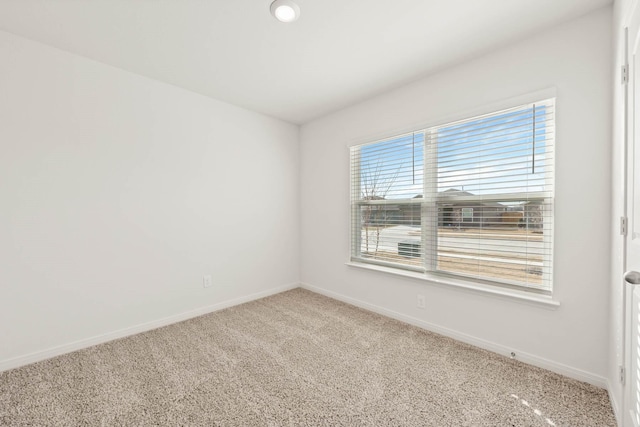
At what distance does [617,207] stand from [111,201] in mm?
3606

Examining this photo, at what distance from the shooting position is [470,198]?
236 cm

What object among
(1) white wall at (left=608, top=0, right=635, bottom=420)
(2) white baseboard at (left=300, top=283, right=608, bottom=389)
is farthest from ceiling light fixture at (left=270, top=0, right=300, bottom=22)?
(2) white baseboard at (left=300, top=283, right=608, bottom=389)

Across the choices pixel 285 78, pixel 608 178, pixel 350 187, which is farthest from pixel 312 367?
pixel 285 78

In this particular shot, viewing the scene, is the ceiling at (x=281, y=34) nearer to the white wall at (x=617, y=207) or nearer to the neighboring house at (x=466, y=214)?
the white wall at (x=617, y=207)

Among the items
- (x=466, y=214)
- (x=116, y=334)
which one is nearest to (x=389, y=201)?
(x=466, y=214)

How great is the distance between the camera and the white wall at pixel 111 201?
2.03m

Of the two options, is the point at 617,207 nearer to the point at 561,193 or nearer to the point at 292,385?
the point at 561,193

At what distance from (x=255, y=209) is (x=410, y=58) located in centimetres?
235

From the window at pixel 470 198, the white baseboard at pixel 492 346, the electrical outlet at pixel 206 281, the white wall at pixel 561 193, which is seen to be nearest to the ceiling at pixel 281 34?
the white wall at pixel 561 193

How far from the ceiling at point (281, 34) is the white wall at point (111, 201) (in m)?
0.31

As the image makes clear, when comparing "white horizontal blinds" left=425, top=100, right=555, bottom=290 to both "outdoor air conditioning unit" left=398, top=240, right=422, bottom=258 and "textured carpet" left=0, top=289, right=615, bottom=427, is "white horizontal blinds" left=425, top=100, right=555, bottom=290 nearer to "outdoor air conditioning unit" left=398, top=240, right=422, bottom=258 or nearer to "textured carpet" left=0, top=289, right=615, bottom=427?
"outdoor air conditioning unit" left=398, top=240, right=422, bottom=258

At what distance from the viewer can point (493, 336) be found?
2.22 m

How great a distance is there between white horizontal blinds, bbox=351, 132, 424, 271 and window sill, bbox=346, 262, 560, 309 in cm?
11

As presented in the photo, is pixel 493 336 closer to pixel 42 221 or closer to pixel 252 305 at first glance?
pixel 252 305
